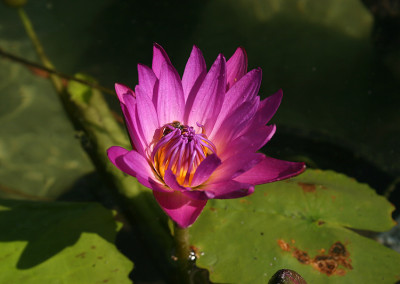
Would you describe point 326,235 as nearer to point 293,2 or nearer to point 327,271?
point 327,271

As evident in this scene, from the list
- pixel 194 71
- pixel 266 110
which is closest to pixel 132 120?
pixel 194 71

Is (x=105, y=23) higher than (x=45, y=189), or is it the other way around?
(x=105, y=23)

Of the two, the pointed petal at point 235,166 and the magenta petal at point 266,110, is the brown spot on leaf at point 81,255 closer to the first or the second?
the pointed petal at point 235,166

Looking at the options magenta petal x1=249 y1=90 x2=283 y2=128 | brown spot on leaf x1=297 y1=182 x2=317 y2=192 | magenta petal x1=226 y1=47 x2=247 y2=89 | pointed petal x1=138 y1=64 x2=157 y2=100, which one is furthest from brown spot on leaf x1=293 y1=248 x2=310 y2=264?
pointed petal x1=138 y1=64 x2=157 y2=100

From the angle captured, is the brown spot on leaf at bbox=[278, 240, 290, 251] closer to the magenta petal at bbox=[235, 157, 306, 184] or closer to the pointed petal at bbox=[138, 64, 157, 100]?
the magenta petal at bbox=[235, 157, 306, 184]

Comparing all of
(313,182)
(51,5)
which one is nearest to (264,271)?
(313,182)

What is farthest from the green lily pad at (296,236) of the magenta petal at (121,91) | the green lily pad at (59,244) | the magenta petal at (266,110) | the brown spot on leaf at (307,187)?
the magenta petal at (121,91)
